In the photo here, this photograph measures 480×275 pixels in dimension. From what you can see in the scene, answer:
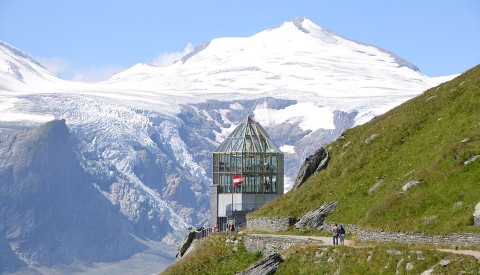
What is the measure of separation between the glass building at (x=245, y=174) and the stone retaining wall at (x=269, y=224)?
2605 cm

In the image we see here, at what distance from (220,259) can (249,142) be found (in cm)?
5293

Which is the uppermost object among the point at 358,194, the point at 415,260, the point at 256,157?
the point at 256,157

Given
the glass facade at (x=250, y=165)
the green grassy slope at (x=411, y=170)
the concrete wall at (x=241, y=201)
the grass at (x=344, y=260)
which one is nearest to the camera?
the grass at (x=344, y=260)

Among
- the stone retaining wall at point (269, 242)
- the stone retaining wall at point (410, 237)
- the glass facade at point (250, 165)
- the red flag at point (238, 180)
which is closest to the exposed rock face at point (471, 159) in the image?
the stone retaining wall at point (410, 237)

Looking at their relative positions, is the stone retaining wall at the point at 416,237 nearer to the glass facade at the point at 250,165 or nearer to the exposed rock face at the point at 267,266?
the exposed rock face at the point at 267,266

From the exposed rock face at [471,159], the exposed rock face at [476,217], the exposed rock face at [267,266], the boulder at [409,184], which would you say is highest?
the exposed rock face at [471,159]

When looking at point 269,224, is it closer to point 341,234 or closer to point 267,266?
point 341,234

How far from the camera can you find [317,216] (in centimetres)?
6988

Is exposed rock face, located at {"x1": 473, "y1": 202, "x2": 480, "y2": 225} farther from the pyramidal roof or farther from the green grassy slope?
the pyramidal roof

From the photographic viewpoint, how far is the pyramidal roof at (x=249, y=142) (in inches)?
4552

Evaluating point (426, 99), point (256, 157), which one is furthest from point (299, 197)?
point (256, 157)

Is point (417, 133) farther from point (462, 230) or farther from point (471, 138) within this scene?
point (462, 230)

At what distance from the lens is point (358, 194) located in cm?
6850

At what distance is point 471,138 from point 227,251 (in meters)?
15.2
